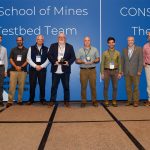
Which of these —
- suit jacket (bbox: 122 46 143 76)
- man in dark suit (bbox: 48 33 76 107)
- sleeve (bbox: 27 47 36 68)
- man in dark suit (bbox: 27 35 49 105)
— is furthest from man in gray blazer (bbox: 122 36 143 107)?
sleeve (bbox: 27 47 36 68)

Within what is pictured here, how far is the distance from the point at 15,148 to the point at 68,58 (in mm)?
3303

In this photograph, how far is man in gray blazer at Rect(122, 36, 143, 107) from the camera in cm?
639

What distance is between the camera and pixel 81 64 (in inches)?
251

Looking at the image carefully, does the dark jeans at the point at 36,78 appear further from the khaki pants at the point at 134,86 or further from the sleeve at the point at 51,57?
the khaki pants at the point at 134,86

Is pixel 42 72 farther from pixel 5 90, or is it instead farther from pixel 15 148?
pixel 15 148

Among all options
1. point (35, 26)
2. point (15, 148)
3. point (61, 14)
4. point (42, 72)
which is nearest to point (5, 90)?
point (42, 72)

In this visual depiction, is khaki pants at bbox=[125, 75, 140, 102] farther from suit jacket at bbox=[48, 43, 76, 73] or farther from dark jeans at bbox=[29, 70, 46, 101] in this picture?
dark jeans at bbox=[29, 70, 46, 101]

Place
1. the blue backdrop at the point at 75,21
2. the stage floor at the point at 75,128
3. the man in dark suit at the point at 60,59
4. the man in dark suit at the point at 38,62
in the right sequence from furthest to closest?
the blue backdrop at the point at 75,21 → the man in dark suit at the point at 38,62 → the man in dark suit at the point at 60,59 → the stage floor at the point at 75,128

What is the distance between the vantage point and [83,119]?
4.93 m

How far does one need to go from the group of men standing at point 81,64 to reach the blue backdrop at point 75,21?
0.69m

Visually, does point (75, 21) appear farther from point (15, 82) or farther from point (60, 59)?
point (15, 82)

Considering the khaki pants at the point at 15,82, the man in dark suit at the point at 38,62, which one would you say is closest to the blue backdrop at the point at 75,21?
the khaki pants at the point at 15,82

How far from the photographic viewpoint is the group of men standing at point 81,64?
6348 millimetres

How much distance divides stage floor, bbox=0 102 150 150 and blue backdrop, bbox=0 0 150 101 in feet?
5.32
